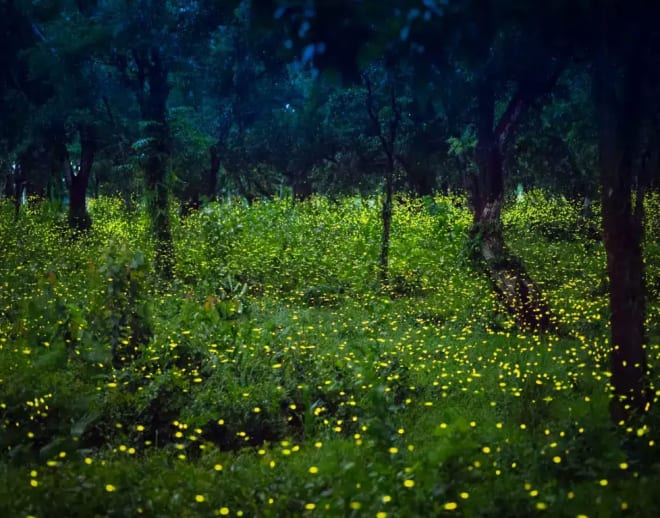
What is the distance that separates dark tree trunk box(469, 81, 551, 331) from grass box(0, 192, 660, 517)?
0.39 meters

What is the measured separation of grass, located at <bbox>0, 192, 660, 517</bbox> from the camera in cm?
400

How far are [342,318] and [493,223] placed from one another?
9.75 ft

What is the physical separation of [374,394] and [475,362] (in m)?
2.81

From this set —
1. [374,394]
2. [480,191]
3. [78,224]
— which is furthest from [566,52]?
[78,224]

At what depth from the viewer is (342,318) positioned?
936cm

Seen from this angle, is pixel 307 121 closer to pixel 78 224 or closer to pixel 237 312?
pixel 78 224

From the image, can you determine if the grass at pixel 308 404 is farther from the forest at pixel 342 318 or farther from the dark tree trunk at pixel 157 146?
the dark tree trunk at pixel 157 146

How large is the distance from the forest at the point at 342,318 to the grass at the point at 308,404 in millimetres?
28

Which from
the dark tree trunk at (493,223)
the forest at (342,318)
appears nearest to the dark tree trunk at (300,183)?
the forest at (342,318)

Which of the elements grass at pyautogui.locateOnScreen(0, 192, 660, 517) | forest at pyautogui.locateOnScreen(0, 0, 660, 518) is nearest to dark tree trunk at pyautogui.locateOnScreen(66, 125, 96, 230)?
forest at pyautogui.locateOnScreen(0, 0, 660, 518)

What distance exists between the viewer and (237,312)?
7.59m

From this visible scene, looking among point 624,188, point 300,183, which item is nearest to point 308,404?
point 624,188

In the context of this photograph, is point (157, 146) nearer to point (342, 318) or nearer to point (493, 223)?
point (342, 318)

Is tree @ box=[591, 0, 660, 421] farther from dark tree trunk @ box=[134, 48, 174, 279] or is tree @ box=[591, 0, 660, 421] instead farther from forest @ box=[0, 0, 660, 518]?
dark tree trunk @ box=[134, 48, 174, 279]
